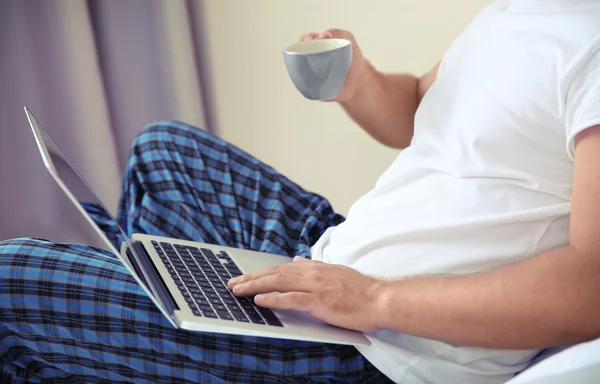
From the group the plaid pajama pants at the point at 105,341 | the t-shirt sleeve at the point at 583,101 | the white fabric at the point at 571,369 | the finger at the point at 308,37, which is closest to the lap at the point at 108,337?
the plaid pajama pants at the point at 105,341

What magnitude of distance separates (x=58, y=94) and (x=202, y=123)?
0.42 metres

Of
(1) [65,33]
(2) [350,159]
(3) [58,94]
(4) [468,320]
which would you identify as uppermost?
(1) [65,33]

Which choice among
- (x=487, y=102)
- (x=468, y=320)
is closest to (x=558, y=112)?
(x=487, y=102)

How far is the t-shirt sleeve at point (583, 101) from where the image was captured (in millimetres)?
822

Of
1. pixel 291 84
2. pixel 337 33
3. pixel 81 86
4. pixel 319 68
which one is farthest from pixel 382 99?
pixel 81 86

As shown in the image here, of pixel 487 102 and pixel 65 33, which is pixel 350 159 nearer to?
pixel 65 33

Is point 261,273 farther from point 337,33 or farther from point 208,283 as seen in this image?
point 337,33

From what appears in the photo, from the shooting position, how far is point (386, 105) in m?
1.33

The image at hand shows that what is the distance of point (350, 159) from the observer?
1983 millimetres

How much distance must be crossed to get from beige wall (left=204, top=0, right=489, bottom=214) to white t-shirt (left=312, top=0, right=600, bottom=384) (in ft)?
2.39

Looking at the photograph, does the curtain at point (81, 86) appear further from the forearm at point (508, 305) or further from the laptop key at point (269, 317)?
the forearm at point (508, 305)

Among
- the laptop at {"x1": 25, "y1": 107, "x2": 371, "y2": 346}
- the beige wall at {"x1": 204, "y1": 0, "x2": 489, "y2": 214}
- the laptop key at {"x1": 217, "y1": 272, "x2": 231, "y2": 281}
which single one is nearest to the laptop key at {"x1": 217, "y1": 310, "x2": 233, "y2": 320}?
the laptop at {"x1": 25, "y1": 107, "x2": 371, "y2": 346}

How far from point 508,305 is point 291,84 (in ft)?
4.29

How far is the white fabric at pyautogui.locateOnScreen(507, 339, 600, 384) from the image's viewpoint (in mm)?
685
